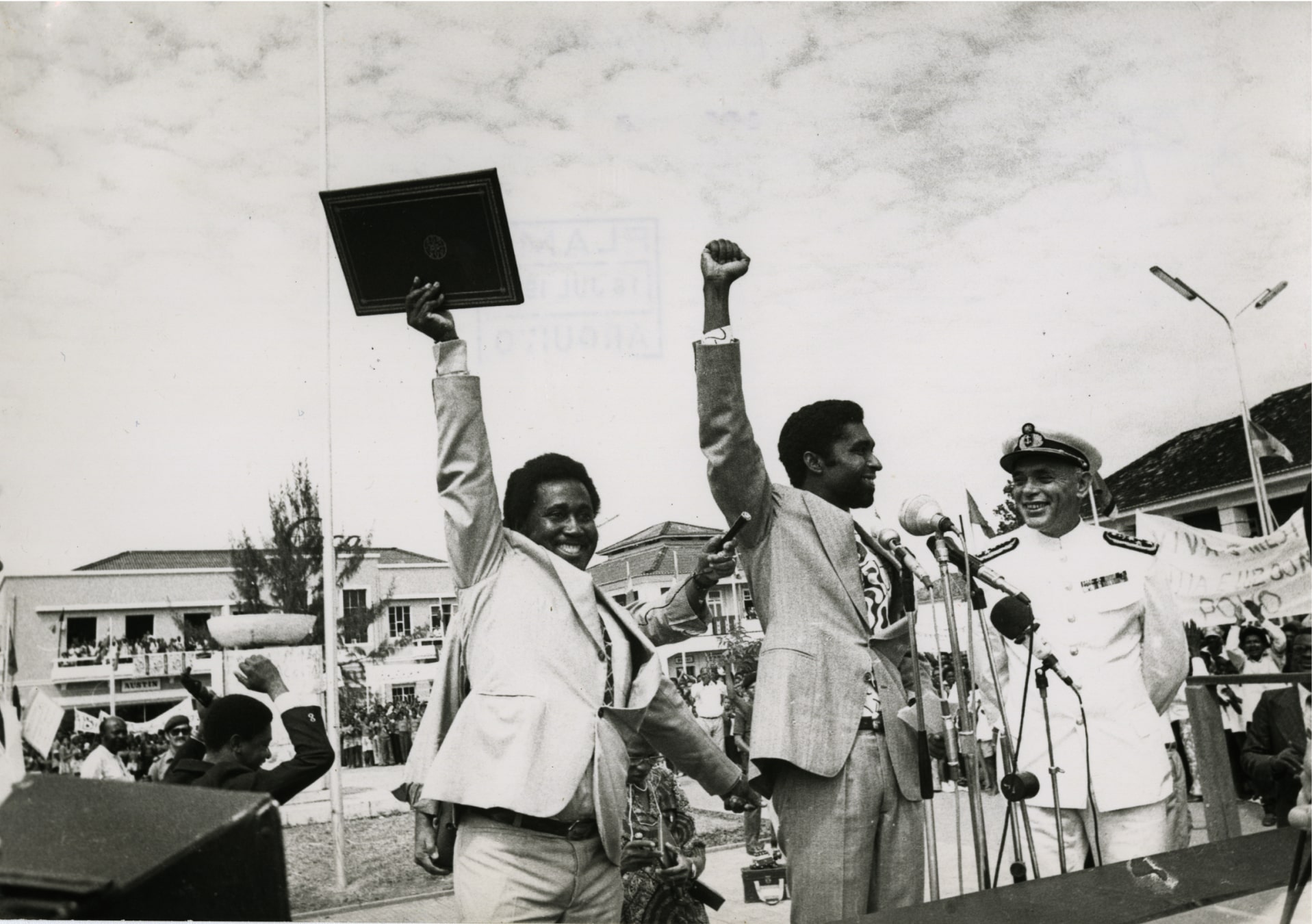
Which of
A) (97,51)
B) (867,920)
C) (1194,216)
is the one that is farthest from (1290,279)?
(97,51)

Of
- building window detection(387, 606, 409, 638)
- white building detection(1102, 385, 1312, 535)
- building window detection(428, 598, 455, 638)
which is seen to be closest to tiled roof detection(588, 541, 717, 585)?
building window detection(428, 598, 455, 638)

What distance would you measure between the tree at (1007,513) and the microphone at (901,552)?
114cm

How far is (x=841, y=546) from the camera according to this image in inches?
95.8

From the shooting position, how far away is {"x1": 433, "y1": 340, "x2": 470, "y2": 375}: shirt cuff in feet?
7.75

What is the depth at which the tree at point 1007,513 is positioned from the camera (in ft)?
11.5

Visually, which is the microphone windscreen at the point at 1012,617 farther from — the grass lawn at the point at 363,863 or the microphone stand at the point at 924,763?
the grass lawn at the point at 363,863

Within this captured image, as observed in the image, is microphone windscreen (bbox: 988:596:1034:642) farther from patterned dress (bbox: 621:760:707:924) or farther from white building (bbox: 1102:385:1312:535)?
patterned dress (bbox: 621:760:707:924)

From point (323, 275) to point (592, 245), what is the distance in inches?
38.5

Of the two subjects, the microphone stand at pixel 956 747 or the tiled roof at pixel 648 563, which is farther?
the tiled roof at pixel 648 563

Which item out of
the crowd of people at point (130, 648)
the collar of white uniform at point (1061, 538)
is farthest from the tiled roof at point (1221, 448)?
the crowd of people at point (130, 648)

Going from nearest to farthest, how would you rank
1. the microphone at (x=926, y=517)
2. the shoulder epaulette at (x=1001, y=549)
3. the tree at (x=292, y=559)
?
the microphone at (x=926, y=517) < the shoulder epaulette at (x=1001, y=549) < the tree at (x=292, y=559)

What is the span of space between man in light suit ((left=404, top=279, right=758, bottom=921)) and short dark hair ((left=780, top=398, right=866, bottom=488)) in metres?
0.58

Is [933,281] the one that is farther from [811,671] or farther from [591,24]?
[811,671]

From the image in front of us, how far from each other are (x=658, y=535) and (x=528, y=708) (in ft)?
5.09
